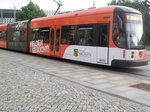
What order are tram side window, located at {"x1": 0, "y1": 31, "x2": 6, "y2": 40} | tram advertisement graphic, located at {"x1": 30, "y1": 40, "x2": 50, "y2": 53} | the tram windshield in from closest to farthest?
the tram windshield < tram advertisement graphic, located at {"x1": 30, "y1": 40, "x2": 50, "y2": 53} < tram side window, located at {"x1": 0, "y1": 31, "x2": 6, "y2": 40}

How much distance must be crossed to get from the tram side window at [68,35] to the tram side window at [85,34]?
634mm

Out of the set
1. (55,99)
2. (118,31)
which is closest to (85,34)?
(118,31)

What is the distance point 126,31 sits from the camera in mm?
14547

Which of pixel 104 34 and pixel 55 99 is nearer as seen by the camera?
pixel 55 99

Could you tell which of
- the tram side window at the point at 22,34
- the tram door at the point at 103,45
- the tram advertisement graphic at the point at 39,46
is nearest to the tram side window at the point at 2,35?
the tram side window at the point at 22,34

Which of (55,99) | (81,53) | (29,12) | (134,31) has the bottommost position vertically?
(55,99)

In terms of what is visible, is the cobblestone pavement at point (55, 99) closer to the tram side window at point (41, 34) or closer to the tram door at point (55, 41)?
the tram door at point (55, 41)

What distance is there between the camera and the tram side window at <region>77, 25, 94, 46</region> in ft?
53.4

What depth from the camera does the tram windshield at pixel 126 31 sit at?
14516 mm

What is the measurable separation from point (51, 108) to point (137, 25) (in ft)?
30.1

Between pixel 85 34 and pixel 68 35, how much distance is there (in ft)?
6.84

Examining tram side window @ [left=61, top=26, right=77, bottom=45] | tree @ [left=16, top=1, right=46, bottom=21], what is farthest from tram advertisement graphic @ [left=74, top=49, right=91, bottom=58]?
tree @ [left=16, top=1, right=46, bottom=21]

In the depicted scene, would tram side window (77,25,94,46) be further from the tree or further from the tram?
the tree

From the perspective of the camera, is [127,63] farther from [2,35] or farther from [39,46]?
[2,35]
